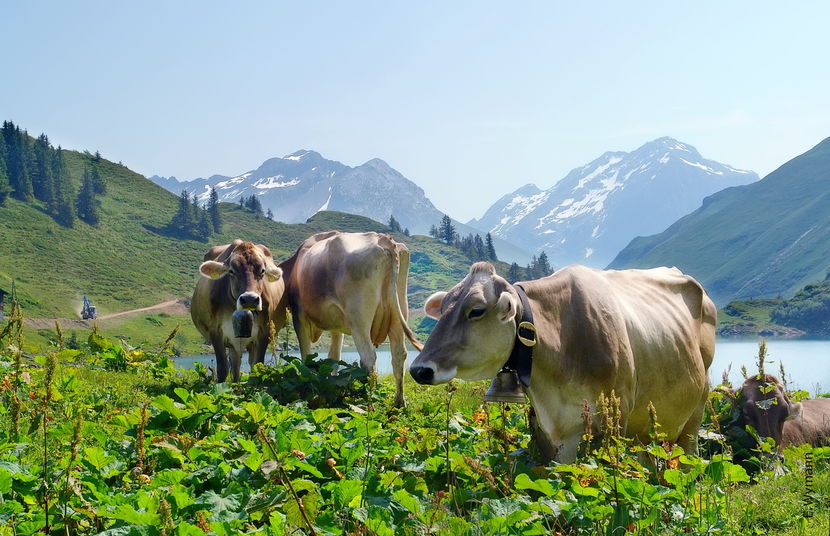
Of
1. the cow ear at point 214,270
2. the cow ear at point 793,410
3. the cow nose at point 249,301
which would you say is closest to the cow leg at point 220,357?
the cow ear at point 214,270

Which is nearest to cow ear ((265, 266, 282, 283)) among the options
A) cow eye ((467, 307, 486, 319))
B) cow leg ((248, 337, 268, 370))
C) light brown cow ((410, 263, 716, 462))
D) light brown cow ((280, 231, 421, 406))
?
light brown cow ((280, 231, 421, 406))

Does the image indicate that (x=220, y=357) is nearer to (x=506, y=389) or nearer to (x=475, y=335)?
(x=506, y=389)

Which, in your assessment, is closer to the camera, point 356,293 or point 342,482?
point 342,482

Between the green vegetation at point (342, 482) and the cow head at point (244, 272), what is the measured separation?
18.4 ft

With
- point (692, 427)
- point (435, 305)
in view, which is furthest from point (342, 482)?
point (692, 427)

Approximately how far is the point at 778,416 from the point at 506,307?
5216 mm

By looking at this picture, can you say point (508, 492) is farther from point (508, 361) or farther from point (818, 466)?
point (818, 466)

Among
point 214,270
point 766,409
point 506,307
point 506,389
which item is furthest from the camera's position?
point 214,270

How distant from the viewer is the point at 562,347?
21.3ft

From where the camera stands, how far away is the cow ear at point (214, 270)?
44.1 feet

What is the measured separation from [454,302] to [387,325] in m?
7.03

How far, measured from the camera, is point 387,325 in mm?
13523

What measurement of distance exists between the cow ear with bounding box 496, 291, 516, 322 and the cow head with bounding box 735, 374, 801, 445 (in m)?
4.63

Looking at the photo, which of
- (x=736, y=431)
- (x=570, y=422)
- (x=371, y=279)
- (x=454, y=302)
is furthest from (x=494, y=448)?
(x=371, y=279)
